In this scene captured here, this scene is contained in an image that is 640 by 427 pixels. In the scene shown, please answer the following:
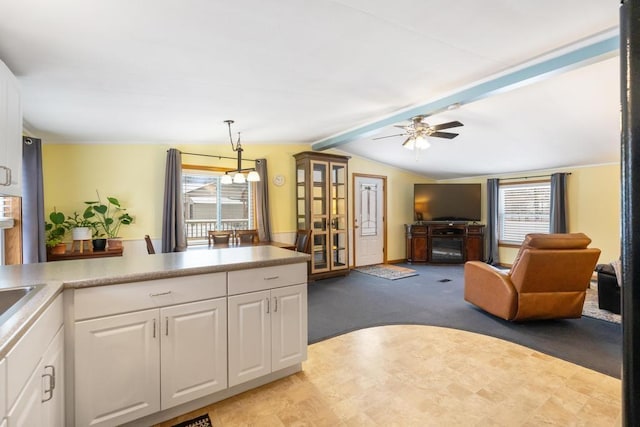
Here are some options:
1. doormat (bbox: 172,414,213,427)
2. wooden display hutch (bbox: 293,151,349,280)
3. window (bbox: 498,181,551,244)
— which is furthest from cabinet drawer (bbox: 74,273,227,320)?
window (bbox: 498,181,551,244)

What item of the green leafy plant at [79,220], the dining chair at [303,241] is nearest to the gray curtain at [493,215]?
the dining chair at [303,241]

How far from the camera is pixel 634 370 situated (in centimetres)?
35

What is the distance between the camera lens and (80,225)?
163 inches

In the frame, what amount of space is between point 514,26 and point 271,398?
299cm

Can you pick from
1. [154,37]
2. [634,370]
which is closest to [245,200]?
[154,37]

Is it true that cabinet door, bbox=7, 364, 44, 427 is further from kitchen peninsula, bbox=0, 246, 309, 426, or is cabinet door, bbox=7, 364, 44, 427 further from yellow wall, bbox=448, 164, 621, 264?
yellow wall, bbox=448, 164, 621, 264

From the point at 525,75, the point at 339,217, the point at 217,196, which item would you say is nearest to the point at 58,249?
the point at 217,196

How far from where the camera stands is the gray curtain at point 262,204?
5238 mm

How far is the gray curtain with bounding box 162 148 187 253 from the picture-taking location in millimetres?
4480

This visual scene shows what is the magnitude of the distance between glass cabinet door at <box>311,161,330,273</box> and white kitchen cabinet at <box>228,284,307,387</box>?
10.3 feet

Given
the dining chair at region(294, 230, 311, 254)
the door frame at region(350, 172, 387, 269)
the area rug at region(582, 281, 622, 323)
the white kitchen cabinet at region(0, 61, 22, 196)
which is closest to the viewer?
the white kitchen cabinet at region(0, 61, 22, 196)

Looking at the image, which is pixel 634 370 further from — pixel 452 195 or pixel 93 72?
pixel 452 195

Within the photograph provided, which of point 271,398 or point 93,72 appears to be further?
point 93,72

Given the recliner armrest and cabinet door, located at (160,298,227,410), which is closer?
cabinet door, located at (160,298,227,410)
